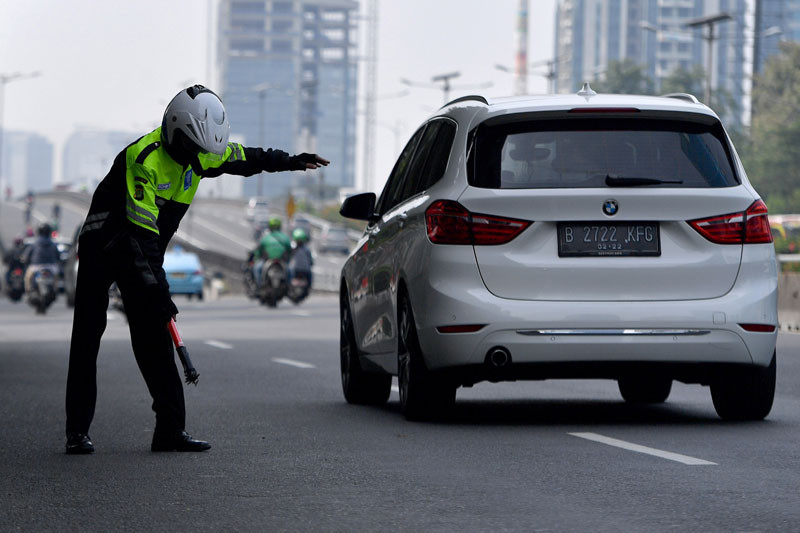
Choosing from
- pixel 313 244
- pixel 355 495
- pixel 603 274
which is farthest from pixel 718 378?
pixel 313 244

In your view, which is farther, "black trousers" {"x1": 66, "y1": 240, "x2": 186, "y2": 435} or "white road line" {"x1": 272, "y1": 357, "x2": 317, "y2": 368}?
"white road line" {"x1": 272, "y1": 357, "x2": 317, "y2": 368}

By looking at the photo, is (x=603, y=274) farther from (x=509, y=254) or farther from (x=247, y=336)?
(x=247, y=336)

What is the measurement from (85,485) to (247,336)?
16.6m

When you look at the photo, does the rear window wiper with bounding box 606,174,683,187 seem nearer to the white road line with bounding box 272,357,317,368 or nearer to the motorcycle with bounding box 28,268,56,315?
the white road line with bounding box 272,357,317,368

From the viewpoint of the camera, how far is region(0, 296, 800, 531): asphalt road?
670 centimetres

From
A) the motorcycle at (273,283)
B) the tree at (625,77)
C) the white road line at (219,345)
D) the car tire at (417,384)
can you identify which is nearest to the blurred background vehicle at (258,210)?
the tree at (625,77)

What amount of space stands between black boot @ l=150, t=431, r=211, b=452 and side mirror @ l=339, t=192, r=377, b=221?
2775 millimetres

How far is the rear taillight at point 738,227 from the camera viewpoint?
995cm

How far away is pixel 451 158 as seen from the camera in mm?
10266

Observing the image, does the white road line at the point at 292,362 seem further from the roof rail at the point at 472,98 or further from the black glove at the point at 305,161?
the black glove at the point at 305,161

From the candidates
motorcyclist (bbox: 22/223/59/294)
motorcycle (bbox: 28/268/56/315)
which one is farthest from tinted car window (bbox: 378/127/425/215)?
motorcyclist (bbox: 22/223/59/294)

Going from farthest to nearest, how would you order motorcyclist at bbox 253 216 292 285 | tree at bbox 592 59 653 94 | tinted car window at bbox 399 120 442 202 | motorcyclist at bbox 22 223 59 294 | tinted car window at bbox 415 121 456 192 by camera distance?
tree at bbox 592 59 653 94, motorcyclist at bbox 253 216 292 285, motorcyclist at bbox 22 223 59 294, tinted car window at bbox 399 120 442 202, tinted car window at bbox 415 121 456 192

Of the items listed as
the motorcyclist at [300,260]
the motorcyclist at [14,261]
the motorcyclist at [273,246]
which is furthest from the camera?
the motorcyclist at [14,261]

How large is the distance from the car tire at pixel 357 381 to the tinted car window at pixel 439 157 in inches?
67.9
